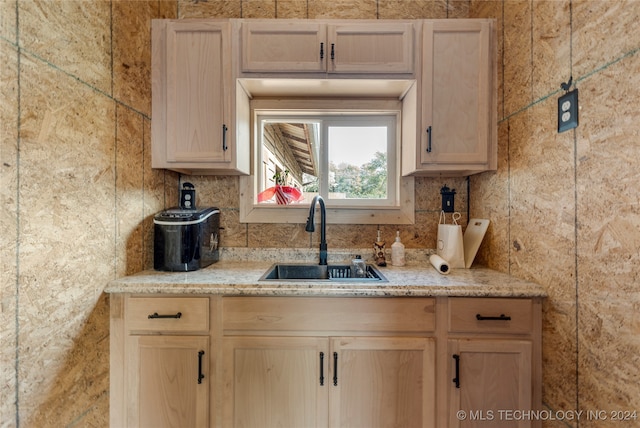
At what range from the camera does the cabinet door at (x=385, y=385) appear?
3.89 ft

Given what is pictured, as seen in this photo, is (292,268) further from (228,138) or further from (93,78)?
(93,78)

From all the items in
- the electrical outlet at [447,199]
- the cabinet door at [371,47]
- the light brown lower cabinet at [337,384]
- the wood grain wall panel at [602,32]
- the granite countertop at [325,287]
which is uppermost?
the cabinet door at [371,47]

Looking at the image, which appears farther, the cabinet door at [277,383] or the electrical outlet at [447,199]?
the electrical outlet at [447,199]

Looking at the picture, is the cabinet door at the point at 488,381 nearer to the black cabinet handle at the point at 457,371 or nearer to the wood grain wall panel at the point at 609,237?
the black cabinet handle at the point at 457,371

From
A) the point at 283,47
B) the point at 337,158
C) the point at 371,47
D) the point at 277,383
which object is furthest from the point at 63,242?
the point at 371,47

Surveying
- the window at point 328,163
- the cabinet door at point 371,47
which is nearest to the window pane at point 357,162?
the window at point 328,163

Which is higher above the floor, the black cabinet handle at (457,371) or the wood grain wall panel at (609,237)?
the wood grain wall panel at (609,237)

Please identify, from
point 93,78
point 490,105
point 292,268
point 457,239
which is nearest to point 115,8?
point 93,78

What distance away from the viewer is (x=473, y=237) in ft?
5.37

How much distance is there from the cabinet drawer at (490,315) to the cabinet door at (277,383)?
62 cm

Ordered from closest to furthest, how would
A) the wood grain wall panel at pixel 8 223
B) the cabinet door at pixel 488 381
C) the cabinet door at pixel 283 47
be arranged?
the wood grain wall panel at pixel 8 223 < the cabinet door at pixel 488 381 < the cabinet door at pixel 283 47

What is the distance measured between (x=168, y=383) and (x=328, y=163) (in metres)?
1.52

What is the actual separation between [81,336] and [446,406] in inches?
63.9

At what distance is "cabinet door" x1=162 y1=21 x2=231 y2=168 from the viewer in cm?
145
